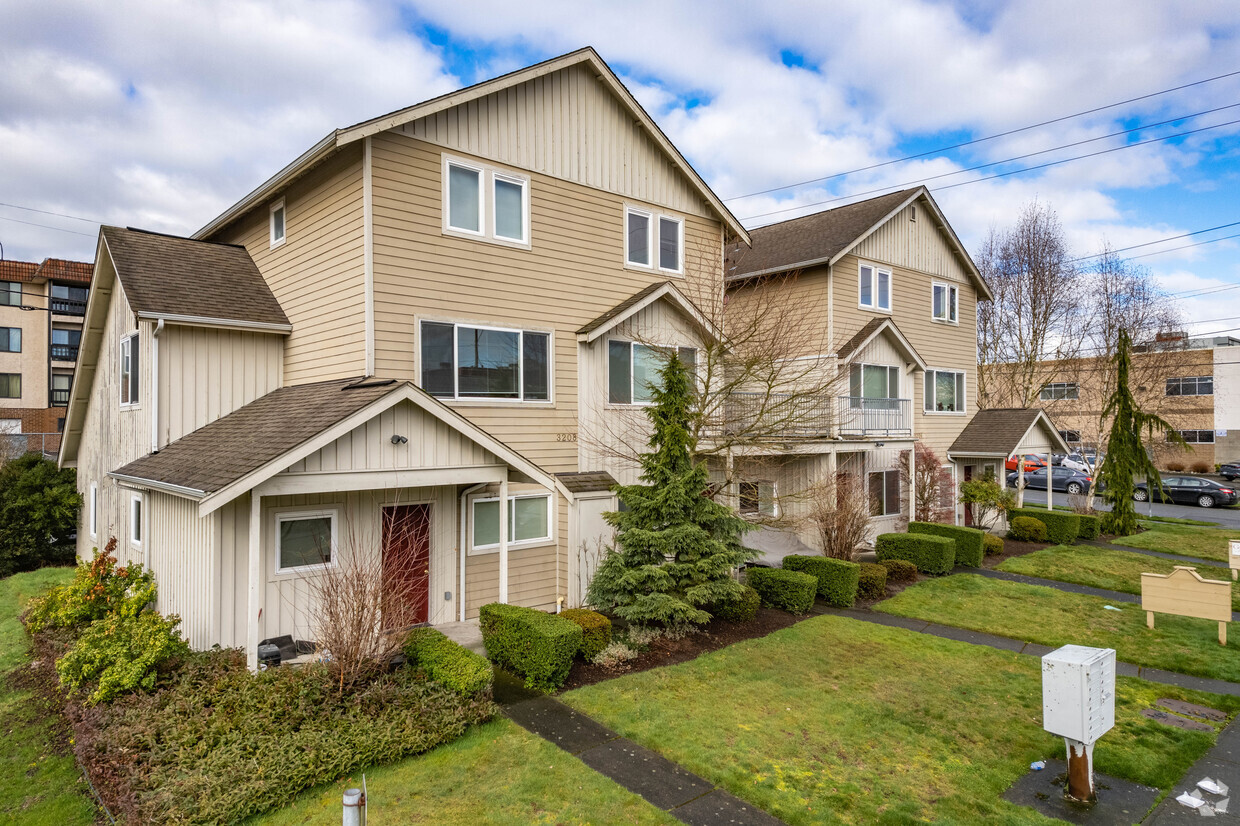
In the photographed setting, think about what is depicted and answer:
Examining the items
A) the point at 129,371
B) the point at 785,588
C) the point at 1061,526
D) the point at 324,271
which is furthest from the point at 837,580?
the point at 129,371

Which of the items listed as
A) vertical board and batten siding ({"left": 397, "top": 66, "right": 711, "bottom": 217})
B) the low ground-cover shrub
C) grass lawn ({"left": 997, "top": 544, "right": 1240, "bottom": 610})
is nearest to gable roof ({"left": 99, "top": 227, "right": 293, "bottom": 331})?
vertical board and batten siding ({"left": 397, "top": 66, "right": 711, "bottom": 217})

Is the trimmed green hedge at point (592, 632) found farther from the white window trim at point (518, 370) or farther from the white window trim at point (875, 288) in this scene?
the white window trim at point (875, 288)

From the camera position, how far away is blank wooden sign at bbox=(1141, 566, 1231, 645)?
36.2 feet

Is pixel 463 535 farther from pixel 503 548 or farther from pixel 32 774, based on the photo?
pixel 32 774

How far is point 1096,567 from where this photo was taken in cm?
1794

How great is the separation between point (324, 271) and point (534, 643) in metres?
7.46

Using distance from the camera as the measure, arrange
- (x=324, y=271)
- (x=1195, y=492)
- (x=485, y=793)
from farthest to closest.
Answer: (x=1195, y=492)
(x=324, y=271)
(x=485, y=793)

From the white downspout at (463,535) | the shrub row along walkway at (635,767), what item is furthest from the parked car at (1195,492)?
the shrub row along walkway at (635,767)

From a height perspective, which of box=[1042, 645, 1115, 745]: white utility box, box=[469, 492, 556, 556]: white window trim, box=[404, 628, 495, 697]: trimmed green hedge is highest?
box=[469, 492, 556, 556]: white window trim

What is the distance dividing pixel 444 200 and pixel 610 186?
403cm

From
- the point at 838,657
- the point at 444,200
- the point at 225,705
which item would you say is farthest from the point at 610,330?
the point at 225,705

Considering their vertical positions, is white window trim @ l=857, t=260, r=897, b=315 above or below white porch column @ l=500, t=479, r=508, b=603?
above

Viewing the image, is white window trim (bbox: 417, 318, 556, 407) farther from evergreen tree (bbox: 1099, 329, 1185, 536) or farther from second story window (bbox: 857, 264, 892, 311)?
evergreen tree (bbox: 1099, 329, 1185, 536)

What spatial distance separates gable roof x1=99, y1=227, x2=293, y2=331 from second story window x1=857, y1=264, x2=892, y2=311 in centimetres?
1626
